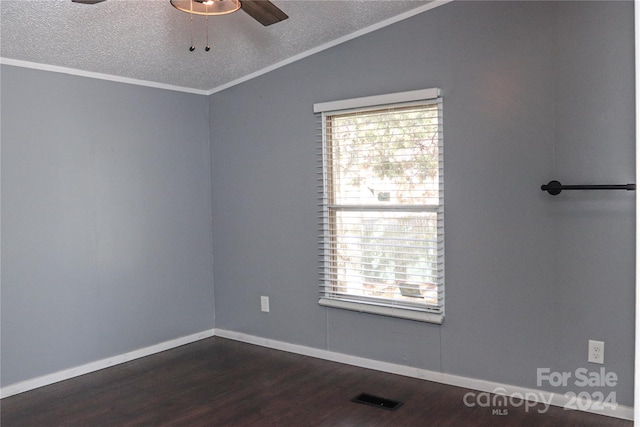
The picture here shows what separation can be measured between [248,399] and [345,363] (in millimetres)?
832

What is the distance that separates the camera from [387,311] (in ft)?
11.9

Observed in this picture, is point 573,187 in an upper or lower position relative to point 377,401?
upper

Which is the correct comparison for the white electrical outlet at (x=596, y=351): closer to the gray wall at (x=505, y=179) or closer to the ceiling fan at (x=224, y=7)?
the gray wall at (x=505, y=179)

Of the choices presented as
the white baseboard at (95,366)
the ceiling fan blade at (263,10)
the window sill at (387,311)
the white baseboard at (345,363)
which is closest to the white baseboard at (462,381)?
the white baseboard at (345,363)

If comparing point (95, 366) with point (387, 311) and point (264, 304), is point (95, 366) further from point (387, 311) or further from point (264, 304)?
point (387, 311)

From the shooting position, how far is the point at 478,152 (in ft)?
10.8

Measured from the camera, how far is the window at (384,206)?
11.4 feet

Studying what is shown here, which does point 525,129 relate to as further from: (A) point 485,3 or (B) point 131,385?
(B) point 131,385

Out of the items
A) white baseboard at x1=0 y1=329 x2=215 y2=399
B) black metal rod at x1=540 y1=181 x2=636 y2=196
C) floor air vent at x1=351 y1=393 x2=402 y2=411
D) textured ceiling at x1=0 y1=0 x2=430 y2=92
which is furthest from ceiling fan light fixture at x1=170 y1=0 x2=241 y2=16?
white baseboard at x1=0 y1=329 x2=215 y2=399

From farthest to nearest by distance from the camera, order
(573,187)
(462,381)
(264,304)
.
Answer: (264,304) → (462,381) → (573,187)

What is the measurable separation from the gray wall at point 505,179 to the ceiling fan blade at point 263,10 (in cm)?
117

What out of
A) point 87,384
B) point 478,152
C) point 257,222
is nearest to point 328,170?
point 257,222

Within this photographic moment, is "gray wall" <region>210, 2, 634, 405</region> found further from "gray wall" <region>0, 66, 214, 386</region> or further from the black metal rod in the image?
"gray wall" <region>0, 66, 214, 386</region>

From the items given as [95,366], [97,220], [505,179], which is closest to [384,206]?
[505,179]
